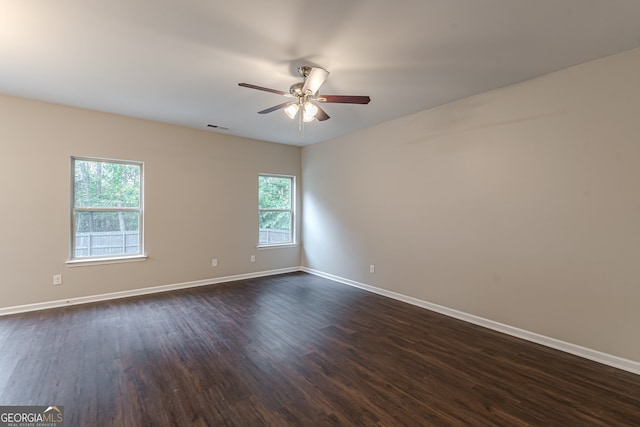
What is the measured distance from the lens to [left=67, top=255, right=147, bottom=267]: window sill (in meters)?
3.87

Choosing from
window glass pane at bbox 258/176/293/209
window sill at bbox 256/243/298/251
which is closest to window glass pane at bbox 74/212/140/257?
window sill at bbox 256/243/298/251

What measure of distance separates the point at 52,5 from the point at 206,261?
376 cm

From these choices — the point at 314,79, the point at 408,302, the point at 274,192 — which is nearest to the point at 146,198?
the point at 274,192

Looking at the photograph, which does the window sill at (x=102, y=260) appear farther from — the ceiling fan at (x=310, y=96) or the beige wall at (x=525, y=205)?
the beige wall at (x=525, y=205)

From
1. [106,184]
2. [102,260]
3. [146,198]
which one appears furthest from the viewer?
[146,198]

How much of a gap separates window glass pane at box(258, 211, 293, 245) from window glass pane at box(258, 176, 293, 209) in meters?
0.17

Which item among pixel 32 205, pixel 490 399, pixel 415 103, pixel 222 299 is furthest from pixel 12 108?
pixel 490 399

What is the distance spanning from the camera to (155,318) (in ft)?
11.2

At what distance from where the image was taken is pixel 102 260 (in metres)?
4.05

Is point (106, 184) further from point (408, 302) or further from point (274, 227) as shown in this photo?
point (408, 302)

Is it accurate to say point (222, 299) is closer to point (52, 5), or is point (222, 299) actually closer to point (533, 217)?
point (52, 5)

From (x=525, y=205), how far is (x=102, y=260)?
539 cm

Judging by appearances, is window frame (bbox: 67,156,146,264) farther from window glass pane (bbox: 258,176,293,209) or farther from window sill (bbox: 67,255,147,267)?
window glass pane (bbox: 258,176,293,209)

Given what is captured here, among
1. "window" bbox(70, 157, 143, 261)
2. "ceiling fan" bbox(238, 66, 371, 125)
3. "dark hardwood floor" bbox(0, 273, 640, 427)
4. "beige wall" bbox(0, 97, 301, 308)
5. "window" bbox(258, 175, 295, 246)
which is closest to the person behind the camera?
"dark hardwood floor" bbox(0, 273, 640, 427)
